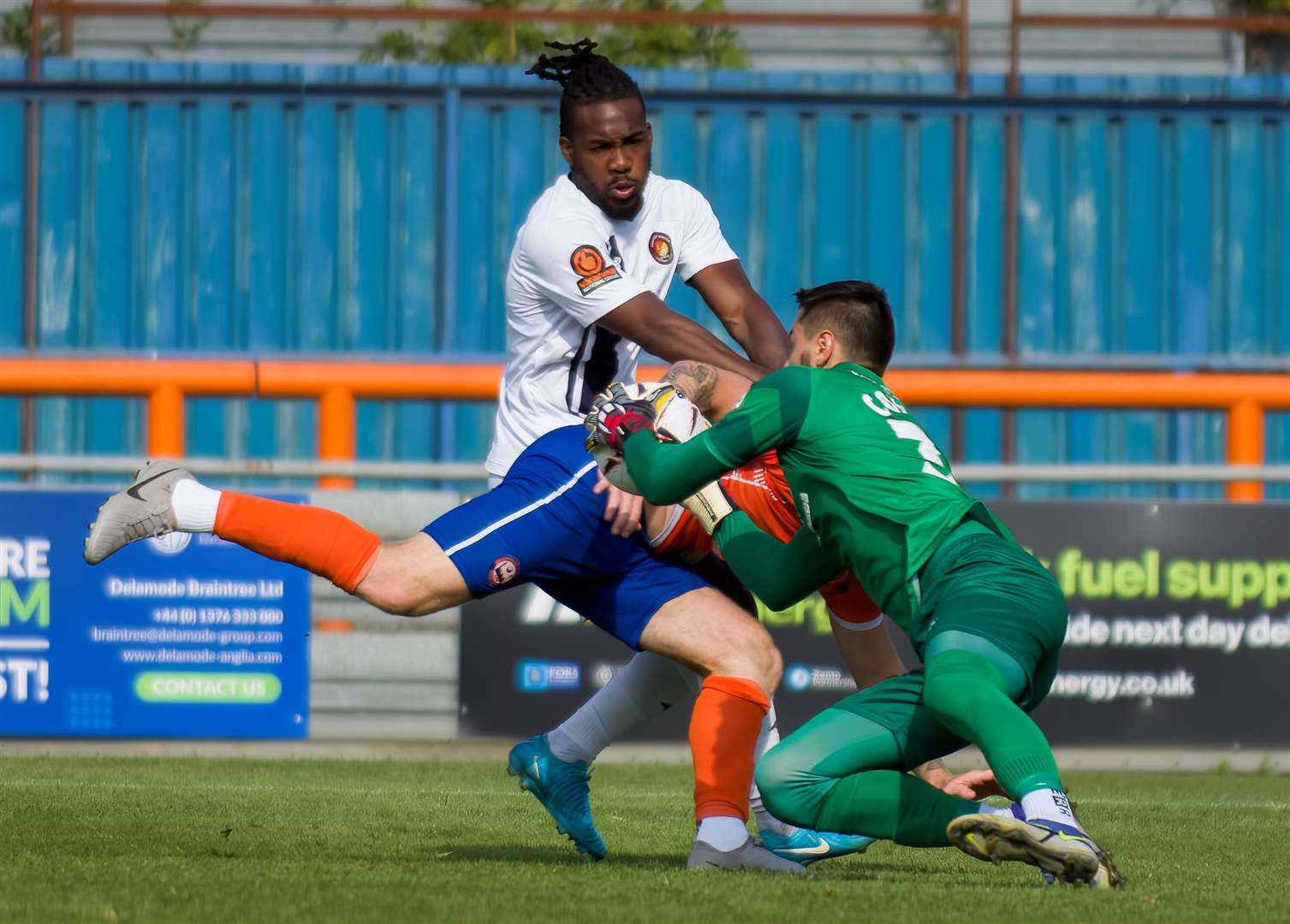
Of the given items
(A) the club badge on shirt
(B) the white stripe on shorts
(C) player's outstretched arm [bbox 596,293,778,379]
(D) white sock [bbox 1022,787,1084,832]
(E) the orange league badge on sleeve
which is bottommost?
(D) white sock [bbox 1022,787,1084,832]

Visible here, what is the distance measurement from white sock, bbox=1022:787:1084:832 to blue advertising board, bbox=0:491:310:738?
193 inches

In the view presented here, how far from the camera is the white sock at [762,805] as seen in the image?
5.19 m

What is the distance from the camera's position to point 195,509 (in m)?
5.04

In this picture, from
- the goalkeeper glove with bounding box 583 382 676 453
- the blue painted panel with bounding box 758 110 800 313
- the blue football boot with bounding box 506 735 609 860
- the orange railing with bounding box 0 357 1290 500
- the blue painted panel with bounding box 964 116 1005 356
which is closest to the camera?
the goalkeeper glove with bounding box 583 382 676 453

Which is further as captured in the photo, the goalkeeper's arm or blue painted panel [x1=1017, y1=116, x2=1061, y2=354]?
blue painted panel [x1=1017, y1=116, x2=1061, y2=354]

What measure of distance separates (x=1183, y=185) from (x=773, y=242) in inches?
132

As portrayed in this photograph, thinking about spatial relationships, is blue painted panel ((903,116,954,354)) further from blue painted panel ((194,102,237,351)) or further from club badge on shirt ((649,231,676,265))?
club badge on shirt ((649,231,676,265))

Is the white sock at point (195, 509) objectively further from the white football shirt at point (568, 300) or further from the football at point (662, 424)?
the football at point (662, 424)

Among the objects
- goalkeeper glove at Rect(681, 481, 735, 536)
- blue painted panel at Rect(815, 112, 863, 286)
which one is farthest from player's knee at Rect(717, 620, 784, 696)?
blue painted panel at Rect(815, 112, 863, 286)

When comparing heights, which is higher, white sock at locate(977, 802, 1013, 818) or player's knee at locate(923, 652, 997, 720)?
player's knee at locate(923, 652, 997, 720)

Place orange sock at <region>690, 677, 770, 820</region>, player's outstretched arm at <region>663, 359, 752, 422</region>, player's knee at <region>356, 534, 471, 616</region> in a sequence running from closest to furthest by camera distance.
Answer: orange sock at <region>690, 677, 770, 820</region>, player's knee at <region>356, 534, 471, 616</region>, player's outstretched arm at <region>663, 359, 752, 422</region>


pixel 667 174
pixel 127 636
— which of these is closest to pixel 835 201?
pixel 667 174

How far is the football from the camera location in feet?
15.4

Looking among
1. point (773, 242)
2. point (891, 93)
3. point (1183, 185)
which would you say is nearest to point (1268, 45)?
point (1183, 185)
